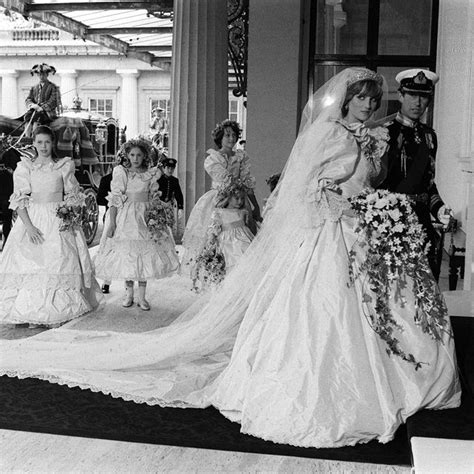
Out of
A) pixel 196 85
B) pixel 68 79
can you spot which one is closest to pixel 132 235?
pixel 196 85

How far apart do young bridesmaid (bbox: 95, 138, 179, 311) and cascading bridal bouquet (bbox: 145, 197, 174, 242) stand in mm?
47

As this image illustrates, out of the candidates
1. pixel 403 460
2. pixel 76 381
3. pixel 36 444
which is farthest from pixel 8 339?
pixel 403 460

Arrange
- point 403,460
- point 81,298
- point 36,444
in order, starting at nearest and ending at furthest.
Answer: point 403,460, point 36,444, point 81,298

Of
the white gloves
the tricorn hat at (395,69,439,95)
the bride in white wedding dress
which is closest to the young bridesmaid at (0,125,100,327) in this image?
the bride in white wedding dress

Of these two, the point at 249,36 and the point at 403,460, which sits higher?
the point at 249,36

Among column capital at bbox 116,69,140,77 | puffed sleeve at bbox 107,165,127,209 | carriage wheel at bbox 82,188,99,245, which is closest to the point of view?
puffed sleeve at bbox 107,165,127,209

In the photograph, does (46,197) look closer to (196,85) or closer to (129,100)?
(196,85)

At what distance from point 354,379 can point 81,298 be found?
3.74 meters

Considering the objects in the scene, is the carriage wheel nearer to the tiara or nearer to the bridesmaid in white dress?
the bridesmaid in white dress

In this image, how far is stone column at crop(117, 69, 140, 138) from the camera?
111 feet

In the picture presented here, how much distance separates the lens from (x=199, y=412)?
4.60 meters

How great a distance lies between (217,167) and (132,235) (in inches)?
41.3

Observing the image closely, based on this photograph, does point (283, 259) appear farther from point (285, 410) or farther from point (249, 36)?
point (249, 36)

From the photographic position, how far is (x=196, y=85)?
35.9 feet
